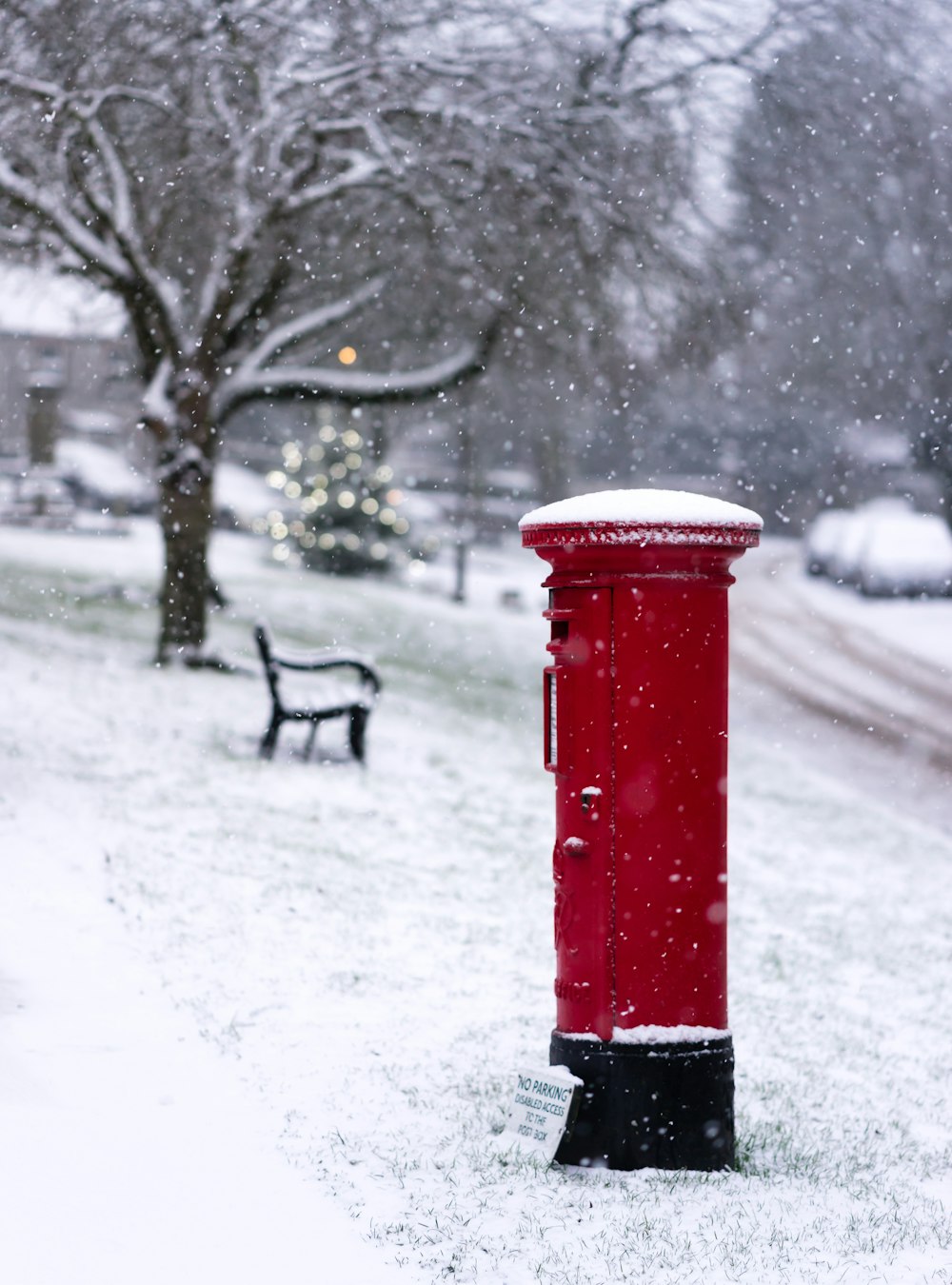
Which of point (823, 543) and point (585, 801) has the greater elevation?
point (823, 543)

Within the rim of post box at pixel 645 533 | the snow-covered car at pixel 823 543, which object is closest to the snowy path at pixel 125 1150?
the rim of post box at pixel 645 533

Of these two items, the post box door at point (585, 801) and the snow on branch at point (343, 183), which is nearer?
the post box door at point (585, 801)

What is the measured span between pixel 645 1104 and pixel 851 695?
14281 mm

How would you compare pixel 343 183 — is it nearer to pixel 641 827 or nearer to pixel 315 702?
pixel 315 702

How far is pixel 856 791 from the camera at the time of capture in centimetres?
1199

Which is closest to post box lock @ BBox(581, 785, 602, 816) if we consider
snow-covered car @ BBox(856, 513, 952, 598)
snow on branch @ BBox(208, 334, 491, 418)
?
snow on branch @ BBox(208, 334, 491, 418)

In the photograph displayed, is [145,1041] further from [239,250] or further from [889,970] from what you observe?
[239,250]

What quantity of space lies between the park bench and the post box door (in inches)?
218

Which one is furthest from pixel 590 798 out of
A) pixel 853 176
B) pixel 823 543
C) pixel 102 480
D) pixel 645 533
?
pixel 102 480

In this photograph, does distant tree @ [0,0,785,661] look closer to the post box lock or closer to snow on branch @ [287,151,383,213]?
snow on branch @ [287,151,383,213]

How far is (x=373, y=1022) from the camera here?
17.1 feet

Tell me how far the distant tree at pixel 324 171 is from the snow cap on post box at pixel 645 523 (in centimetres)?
754

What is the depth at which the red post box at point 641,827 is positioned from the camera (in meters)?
4.09

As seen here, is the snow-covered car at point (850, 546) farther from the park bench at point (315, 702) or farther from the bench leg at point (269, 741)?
the bench leg at point (269, 741)
